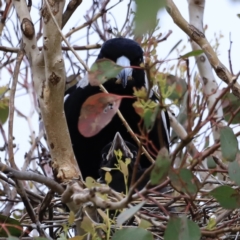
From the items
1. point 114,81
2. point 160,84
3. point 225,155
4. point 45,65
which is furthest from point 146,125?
point 114,81

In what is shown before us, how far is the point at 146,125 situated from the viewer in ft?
3.14

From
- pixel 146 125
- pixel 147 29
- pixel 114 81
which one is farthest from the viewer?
pixel 114 81

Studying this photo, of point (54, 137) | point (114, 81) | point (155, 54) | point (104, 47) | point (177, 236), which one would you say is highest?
point (104, 47)

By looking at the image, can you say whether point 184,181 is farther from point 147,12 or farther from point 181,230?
point 147,12

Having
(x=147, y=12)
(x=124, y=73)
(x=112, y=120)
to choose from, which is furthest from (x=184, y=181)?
(x=112, y=120)

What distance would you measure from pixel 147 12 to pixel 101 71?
420 mm

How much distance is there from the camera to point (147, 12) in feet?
2.11

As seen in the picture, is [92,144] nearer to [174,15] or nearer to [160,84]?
[174,15]

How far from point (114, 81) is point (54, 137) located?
1.23m

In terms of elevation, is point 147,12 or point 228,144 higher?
point 147,12

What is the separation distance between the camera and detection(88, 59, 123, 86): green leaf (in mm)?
1048

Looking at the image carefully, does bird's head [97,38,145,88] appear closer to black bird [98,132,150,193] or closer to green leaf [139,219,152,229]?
black bird [98,132,150,193]

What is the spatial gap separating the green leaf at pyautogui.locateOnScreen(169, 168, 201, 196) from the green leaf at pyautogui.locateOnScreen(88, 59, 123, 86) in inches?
8.2

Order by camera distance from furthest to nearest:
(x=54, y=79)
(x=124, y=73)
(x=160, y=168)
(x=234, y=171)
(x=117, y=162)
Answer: (x=124, y=73)
(x=117, y=162)
(x=54, y=79)
(x=234, y=171)
(x=160, y=168)
